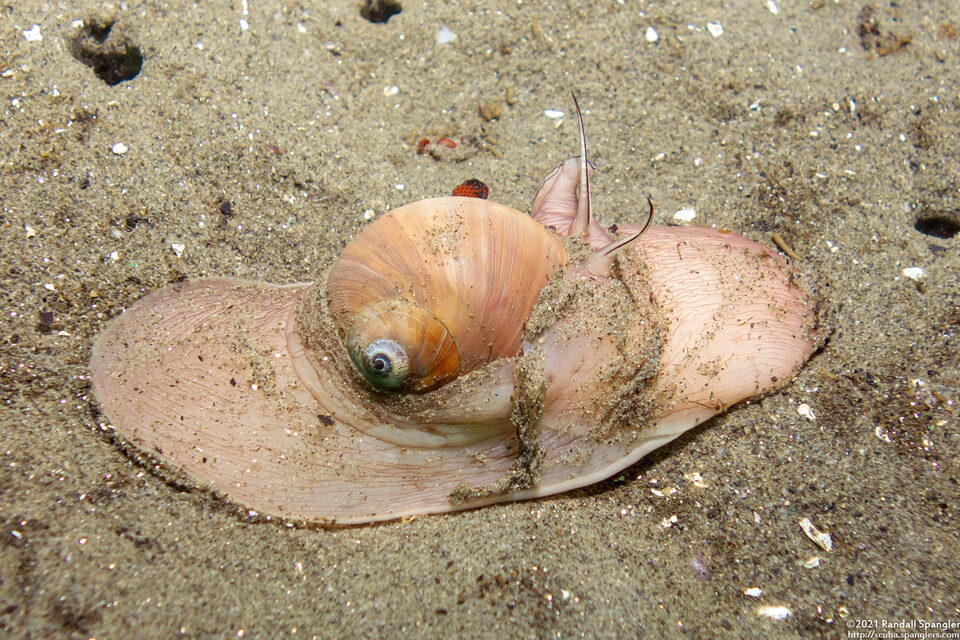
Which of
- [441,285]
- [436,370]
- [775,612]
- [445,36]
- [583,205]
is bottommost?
[775,612]

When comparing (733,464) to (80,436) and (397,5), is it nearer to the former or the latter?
(80,436)

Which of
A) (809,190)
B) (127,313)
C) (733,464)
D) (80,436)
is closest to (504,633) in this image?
(733,464)

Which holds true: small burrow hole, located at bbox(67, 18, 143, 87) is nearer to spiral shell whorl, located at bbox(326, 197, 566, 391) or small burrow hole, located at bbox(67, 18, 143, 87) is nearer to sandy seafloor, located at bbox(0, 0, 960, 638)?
sandy seafloor, located at bbox(0, 0, 960, 638)

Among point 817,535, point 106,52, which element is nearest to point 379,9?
point 106,52

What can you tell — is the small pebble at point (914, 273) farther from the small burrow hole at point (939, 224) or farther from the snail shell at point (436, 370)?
the snail shell at point (436, 370)

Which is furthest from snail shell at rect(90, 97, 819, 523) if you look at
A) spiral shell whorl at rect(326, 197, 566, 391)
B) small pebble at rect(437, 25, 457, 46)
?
small pebble at rect(437, 25, 457, 46)

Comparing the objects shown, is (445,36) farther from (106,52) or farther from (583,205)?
(106,52)
